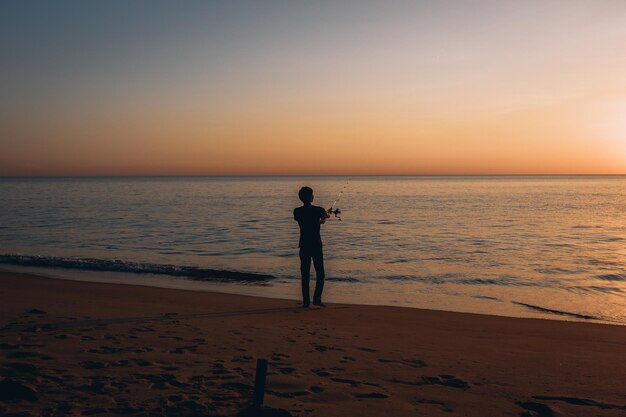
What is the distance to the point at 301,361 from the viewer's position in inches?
218

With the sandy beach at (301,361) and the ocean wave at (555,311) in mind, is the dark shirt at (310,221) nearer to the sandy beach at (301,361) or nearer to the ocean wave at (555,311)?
the sandy beach at (301,361)

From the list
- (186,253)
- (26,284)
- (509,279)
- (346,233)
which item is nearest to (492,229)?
(346,233)

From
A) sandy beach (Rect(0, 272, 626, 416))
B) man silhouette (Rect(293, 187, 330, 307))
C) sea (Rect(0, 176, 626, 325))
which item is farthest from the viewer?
sea (Rect(0, 176, 626, 325))

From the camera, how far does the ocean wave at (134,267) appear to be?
44.7 feet

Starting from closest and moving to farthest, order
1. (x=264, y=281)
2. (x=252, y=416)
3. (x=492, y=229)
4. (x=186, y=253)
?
(x=252, y=416), (x=264, y=281), (x=186, y=253), (x=492, y=229)

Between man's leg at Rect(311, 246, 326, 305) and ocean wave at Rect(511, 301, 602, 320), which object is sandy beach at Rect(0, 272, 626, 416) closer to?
man's leg at Rect(311, 246, 326, 305)

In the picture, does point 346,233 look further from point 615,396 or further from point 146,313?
point 615,396

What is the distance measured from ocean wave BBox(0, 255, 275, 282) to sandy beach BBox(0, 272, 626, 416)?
181 inches

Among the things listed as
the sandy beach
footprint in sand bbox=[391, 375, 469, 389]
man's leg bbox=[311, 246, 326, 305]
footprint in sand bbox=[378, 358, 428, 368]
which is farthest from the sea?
footprint in sand bbox=[391, 375, 469, 389]

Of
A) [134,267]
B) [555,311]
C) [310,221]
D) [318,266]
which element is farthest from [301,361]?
[134,267]

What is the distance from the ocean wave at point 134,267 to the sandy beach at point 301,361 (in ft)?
15.0

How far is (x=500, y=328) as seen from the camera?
794cm

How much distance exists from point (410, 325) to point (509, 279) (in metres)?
6.38

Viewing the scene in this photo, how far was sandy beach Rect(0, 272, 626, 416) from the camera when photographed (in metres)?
4.31
